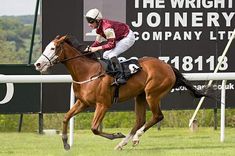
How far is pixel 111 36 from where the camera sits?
35.6ft

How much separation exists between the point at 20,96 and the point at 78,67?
2.87 meters

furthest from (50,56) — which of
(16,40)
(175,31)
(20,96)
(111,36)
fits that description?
(16,40)

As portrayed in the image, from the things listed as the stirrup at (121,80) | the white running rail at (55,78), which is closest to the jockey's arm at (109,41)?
the stirrup at (121,80)

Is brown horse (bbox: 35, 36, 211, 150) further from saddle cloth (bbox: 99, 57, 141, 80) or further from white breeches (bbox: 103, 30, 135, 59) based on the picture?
white breeches (bbox: 103, 30, 135, 59)

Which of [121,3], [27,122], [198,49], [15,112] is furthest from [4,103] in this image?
[198,49]

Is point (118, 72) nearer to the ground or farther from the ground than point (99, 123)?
farther from the ground

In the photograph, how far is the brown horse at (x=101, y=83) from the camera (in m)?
10.6

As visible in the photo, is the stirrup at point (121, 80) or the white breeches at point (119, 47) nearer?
the stirrup at point (121, 80)

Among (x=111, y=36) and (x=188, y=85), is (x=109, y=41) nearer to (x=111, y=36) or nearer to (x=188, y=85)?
(x=111, y=36)

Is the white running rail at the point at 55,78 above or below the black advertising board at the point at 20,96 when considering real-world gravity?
above

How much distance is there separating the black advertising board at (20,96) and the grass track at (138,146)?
0.43m

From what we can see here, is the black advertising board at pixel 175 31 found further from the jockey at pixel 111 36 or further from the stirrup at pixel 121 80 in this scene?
the stirrup at pixel 121 80

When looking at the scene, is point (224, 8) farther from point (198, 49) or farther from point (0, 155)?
point (0, 155)

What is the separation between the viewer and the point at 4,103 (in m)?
13.4
